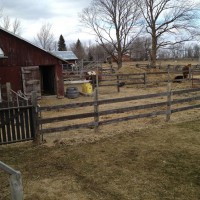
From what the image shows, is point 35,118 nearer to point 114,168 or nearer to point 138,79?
point 114,168

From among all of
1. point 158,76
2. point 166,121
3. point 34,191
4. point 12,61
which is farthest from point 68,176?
point 158,76

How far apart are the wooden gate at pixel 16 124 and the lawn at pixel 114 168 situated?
10.5 inches

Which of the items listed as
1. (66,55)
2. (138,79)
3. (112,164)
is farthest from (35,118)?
(66,55)

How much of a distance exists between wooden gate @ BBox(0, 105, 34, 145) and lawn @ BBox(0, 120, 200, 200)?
0.27 m

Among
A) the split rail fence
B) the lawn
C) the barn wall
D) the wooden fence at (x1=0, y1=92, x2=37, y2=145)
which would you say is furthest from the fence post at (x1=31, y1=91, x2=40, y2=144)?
the split rail fence

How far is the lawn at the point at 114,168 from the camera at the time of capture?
462 cm

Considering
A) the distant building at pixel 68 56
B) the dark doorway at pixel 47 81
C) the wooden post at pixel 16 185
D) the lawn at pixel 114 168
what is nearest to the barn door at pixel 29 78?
the dark doorway at pixel 47 81

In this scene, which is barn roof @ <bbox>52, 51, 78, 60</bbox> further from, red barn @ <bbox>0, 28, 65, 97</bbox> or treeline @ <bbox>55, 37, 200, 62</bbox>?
red barn @ <bbox>0, 28, 65, 97</bbox>

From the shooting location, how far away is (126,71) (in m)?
29.3

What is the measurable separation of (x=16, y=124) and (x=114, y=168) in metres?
2.87

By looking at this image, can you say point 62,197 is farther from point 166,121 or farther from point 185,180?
point 166,121

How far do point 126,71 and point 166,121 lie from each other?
20010 mm

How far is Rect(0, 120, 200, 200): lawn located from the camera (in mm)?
4621

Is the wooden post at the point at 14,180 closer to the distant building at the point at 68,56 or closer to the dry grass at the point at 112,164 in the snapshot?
the dry grass at the point at 112,164
